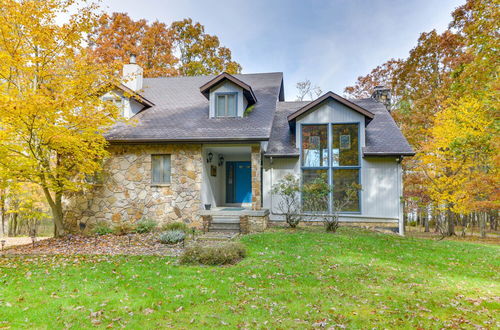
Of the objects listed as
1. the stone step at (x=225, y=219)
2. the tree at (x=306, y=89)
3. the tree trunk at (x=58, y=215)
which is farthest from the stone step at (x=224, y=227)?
the tree at (x=306, y=89)

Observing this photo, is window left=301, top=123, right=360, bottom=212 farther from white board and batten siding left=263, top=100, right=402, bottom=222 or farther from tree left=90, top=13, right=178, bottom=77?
tree left=90, top=13, right=178, bottom=77

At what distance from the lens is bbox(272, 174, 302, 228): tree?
10.0m

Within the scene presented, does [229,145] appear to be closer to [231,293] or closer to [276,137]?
[276,137]

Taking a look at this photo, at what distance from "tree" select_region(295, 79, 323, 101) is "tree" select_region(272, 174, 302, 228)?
16612 millimetres

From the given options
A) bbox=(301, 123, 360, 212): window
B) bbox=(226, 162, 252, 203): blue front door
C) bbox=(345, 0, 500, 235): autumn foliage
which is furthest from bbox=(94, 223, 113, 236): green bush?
bbox=(345, 0, 500, 235): autumn foliage

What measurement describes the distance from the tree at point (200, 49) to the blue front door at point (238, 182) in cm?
1168

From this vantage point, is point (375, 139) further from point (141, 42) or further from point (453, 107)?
point (141, 42)

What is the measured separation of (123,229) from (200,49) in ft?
57.1

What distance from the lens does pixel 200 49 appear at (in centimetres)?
2328

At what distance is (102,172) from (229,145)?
16.2ft

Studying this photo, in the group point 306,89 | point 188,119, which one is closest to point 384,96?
point 188,119

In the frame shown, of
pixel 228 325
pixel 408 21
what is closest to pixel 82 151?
pixel 228 325

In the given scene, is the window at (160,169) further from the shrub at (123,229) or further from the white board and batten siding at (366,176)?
the white board and batten siding at (366,176)

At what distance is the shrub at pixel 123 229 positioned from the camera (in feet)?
33.4
